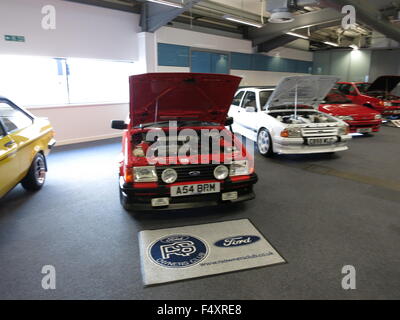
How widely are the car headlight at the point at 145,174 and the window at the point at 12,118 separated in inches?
62.8

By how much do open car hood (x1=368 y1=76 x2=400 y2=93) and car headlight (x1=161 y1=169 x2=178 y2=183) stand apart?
8.74m

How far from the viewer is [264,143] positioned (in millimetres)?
5141

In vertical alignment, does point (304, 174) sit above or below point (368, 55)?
below

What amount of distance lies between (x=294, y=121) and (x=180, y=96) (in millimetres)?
2724

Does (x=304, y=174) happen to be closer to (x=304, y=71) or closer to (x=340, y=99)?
(x=340, y=99)

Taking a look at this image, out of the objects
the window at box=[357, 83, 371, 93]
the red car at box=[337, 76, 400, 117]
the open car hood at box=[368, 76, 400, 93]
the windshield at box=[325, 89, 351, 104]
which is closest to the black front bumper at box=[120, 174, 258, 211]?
the windshield at box=[325, 89, 351, 104]

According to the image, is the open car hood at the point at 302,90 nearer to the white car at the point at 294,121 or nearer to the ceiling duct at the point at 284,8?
the white car at the point at 294,121

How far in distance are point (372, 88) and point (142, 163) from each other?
923 centimetres

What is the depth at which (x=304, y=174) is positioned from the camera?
421cm

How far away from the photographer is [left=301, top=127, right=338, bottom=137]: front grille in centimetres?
462

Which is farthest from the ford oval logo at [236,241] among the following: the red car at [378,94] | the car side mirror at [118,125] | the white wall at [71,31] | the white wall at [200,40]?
the red car at [378,94]

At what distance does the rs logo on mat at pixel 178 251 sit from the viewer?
2112 millimetres

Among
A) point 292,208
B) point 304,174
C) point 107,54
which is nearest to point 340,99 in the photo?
→ point 304,174

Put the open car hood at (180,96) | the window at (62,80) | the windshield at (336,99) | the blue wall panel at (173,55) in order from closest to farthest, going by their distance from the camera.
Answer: the open car hood at (180,96), the window at (62,80), the windshield at (336,99), the blue wall panel at (173,55)
